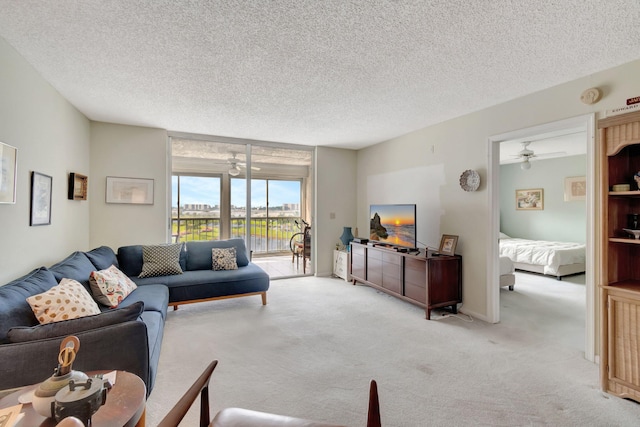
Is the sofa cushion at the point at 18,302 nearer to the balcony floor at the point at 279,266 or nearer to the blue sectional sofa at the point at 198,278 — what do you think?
the blue sectional sofa at the point at 198,278

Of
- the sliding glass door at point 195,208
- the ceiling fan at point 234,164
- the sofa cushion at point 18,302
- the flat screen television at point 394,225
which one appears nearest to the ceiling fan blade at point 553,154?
the flat screen television at point 394,225

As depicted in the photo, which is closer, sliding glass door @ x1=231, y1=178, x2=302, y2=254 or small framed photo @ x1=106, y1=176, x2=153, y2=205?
small framed photo @ x1=106, y1=176, x2=153, y2=205

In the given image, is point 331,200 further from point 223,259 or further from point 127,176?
point 127,176

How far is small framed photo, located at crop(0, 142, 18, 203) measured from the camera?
2.01 m

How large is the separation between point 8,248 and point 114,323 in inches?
52.6

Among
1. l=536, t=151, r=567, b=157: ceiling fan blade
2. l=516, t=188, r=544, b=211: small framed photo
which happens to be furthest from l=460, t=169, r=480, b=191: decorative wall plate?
l=516, t=188, r=544, b=211: small framed photo

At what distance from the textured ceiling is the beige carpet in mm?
Answer: 2449

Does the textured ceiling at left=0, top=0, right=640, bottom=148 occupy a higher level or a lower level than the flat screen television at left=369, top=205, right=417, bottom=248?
higher

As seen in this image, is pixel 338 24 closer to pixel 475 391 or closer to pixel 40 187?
pixel 475 391

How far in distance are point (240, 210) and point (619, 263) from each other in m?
4.80

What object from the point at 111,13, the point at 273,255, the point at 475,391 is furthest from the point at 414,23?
the point at 273,255

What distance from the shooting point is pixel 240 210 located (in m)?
5.20

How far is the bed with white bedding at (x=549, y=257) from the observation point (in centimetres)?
521

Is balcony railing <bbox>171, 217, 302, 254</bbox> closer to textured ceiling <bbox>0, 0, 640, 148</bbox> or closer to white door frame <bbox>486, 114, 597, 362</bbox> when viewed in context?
textured ceiling <bbox>0, 0, 640, 148</bbox>
